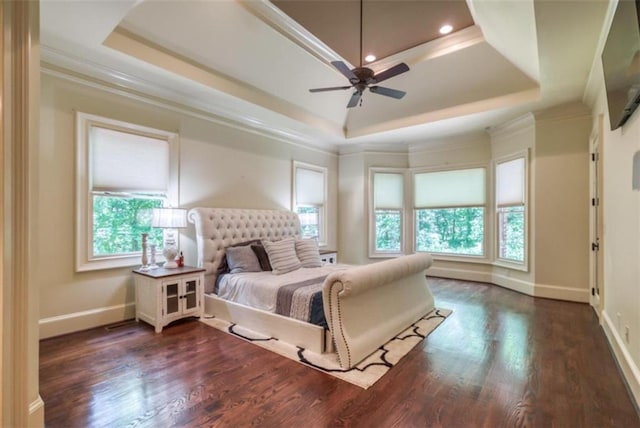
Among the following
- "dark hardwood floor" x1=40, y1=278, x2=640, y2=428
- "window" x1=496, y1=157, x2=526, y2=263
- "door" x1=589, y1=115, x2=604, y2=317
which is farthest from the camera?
"window" x1=496, y1=157, x2=526, y2=263

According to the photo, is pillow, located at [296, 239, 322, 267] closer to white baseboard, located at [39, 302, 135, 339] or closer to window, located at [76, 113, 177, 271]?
window, located at [76, 113, 177, 271]

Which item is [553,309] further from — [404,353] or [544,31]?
[544,31]

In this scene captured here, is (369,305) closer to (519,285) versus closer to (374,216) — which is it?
(519,285)

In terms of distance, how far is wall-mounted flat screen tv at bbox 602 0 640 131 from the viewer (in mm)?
1736

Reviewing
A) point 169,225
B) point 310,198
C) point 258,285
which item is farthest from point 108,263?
point 310,198

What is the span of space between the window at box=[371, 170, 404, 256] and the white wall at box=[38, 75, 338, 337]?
2939 mm

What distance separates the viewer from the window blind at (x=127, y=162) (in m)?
3.34

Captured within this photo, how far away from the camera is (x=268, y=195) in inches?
208

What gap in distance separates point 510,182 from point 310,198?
3.63m

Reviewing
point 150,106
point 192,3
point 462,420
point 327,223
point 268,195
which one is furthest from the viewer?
point 327,223

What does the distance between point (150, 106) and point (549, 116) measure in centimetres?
562

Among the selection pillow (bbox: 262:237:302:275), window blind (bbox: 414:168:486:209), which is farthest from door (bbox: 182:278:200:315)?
window blind (bbox: 414:168:486:209)

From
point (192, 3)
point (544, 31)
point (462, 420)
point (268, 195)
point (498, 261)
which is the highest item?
point (192, 3)

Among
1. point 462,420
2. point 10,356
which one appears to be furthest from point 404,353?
point 10,356
